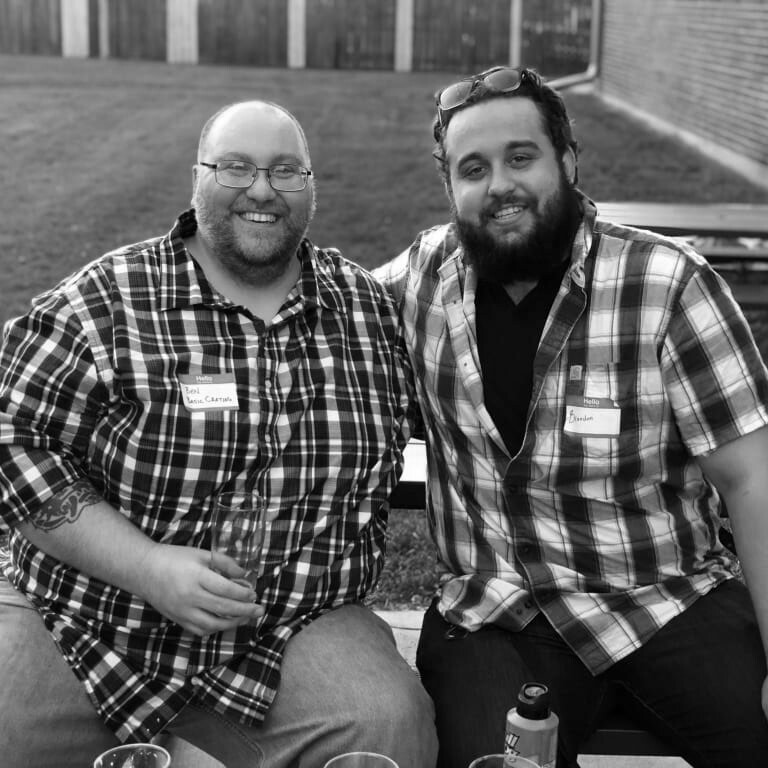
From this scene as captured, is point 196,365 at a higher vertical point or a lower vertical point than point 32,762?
higher

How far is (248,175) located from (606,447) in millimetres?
1105

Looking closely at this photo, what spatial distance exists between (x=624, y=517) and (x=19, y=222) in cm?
860

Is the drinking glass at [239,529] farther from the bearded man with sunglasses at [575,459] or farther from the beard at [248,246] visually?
the beard at [248,246]

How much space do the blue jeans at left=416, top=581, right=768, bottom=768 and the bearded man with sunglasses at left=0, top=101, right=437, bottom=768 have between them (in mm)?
105

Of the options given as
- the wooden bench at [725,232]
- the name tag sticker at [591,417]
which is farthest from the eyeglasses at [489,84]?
the wooden bench at [725,232]

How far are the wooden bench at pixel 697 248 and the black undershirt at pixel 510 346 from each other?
1.47ft

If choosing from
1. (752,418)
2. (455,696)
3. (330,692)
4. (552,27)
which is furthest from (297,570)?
(552,27)

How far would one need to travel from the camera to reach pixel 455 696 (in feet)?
8.32

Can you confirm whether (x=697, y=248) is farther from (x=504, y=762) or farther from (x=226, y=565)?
(x=504, y=762)

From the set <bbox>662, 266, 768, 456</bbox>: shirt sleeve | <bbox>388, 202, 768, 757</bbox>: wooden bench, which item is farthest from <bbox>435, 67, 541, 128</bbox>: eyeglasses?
<bbox>388, 202, 768, 757</bbox>: wooden bench

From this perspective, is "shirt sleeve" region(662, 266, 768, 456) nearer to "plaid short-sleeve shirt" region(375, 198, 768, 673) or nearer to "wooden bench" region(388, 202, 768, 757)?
"plaid short-sleeve shirt" region(375, 198, 768, 673)

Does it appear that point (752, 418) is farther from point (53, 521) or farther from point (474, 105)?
point (53, 521)

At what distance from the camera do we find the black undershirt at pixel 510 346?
8.79 feet

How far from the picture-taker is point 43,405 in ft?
8.45
